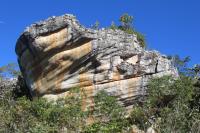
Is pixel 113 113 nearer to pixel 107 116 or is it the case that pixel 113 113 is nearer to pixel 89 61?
pixel 107 116

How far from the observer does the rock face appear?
35844 mm

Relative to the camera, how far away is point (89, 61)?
119ft

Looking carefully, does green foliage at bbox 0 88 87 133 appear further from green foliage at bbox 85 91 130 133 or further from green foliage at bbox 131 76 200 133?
green foliage at bbox 131 76 200 133

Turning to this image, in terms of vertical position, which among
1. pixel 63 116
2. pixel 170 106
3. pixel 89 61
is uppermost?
pixel 89 61

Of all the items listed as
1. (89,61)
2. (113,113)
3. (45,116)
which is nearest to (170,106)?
(113,113)

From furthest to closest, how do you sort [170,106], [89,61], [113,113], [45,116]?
[89,61] → [170,106] → [113,113] → [45,116]

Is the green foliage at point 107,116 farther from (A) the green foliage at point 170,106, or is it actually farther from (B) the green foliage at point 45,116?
(A) the green foliage at point 170,106

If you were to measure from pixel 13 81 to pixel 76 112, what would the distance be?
48.2ft

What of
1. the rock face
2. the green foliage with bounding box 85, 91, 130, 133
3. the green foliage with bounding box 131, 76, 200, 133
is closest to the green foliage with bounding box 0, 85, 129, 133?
the green foliage with bounding box 85, 91, 130, 133

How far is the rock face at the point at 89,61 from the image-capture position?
118ft

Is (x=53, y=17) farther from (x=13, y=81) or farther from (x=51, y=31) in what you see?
(x=13, y=81)

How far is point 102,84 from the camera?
36031mm

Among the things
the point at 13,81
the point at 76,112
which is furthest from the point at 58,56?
the point at 13,81

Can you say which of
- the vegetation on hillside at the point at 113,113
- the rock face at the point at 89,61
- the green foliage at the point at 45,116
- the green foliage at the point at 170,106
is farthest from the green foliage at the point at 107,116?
the rock face at the point at 89,61
